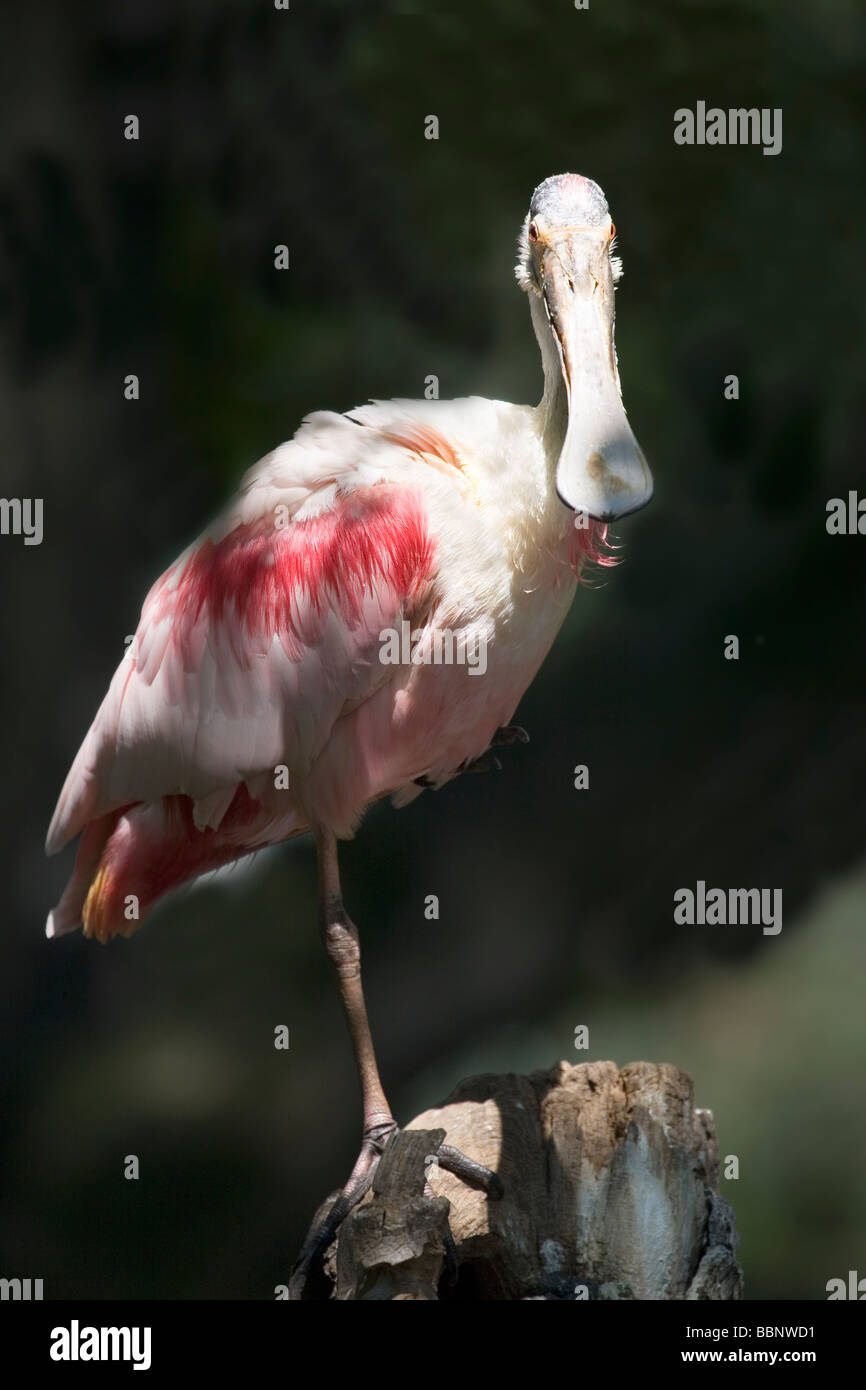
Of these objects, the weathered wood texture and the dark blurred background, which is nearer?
the weathered wood texture

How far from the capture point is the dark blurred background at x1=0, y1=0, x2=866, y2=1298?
221 inches

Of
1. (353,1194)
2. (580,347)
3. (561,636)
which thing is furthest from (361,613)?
(561,636)

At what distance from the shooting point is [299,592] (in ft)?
12.4

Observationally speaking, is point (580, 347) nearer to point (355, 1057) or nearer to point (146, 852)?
point (146, 852)

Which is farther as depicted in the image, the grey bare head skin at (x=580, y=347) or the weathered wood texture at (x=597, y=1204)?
the weathered wood texture at (x=597, y=1204)

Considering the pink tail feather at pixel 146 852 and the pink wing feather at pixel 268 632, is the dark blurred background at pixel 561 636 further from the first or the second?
the pink wing feather at pixel 268 632

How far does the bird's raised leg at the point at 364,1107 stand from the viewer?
366cm

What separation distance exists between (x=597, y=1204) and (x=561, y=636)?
2.66m

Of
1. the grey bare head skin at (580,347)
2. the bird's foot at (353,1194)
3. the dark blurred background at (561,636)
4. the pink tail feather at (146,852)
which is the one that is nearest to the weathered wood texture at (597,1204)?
the bird's foot at (353,1194)

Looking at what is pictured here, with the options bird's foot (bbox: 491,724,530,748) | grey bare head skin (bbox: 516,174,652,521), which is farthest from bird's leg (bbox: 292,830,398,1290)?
grey bare head skin (bbox: 516,174,652,521)

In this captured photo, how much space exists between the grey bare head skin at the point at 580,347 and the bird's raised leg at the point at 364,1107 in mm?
1050

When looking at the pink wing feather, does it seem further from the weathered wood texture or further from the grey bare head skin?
the weathered wood texture

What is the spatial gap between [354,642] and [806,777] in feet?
8.80

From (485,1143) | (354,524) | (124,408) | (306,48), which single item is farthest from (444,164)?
(485,1143)
